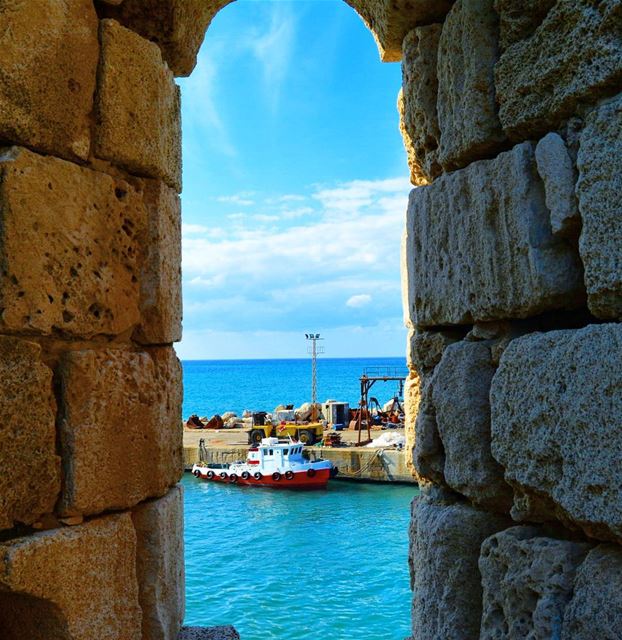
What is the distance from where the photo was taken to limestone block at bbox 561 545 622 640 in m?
1.64

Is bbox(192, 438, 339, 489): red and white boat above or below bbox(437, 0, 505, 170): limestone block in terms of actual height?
below

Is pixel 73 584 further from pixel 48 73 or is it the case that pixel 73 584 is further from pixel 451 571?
pixel 48 73

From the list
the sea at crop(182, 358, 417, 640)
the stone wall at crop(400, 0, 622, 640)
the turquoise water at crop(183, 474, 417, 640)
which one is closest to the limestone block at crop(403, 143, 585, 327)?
the stone wall at crop(400, 0, 622, 640)

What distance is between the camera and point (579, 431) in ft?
5.72

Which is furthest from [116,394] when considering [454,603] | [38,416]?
[454,603]

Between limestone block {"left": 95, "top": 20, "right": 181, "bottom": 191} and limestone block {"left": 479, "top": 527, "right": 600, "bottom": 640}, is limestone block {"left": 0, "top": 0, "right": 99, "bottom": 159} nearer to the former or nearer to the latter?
limestone block {"left": 95, "top": 20, "right": 181, "bottom": 191}

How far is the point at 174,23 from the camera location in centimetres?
283

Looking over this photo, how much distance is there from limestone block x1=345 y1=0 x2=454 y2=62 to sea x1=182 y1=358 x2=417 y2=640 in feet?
28.5

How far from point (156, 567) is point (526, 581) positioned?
1352 millimetres

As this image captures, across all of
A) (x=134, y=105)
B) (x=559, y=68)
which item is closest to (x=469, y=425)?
(x=559, y=68)

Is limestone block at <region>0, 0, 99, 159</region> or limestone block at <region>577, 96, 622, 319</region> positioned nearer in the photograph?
limestone block at <region>577, 96, 622, 319</region>

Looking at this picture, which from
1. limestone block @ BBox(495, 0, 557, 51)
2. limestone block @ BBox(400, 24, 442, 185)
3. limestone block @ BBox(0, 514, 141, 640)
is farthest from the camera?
limestone block @ BBox(400, 24, 442, 185)

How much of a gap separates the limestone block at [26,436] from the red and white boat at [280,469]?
23132mm

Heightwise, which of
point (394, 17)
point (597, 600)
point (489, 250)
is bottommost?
point (597, 600)
